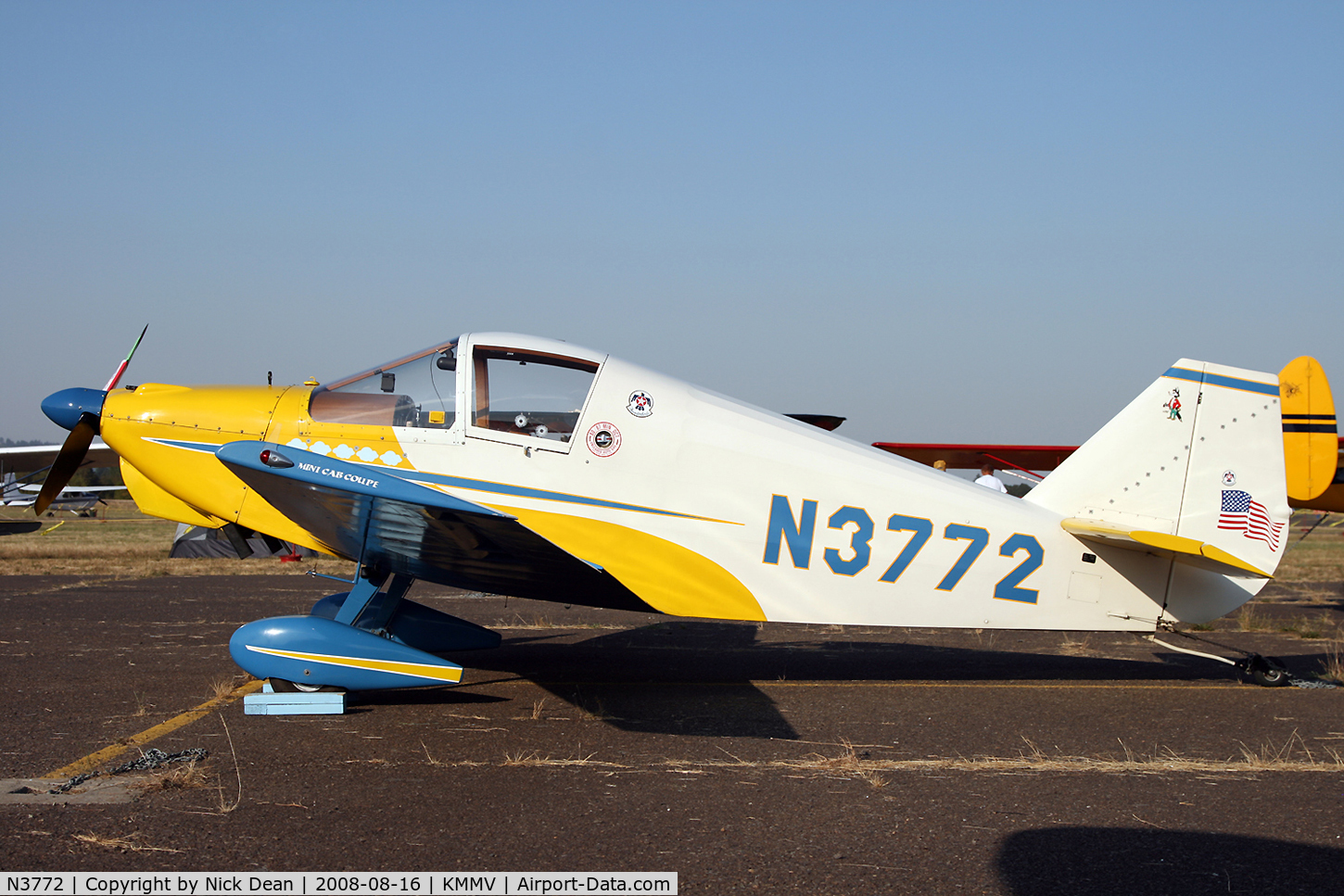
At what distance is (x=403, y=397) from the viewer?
5.76 m

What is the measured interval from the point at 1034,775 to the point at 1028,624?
178 centimetres

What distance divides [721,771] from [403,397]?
3.07 meters

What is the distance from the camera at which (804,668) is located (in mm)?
7512

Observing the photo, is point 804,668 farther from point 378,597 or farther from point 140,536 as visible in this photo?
point 140,536

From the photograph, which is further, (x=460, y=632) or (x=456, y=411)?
(x=460, y=632)

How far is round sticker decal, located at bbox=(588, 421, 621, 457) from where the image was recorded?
5684 mm

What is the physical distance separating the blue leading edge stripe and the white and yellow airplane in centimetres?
2

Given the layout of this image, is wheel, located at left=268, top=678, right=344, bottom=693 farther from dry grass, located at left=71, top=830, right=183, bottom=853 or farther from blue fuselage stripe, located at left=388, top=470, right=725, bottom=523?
dry grass, located at left=71, top=830, right=183, bottom=853

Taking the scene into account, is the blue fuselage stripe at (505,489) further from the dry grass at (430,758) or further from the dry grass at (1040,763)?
the dry grass at (1040,763)

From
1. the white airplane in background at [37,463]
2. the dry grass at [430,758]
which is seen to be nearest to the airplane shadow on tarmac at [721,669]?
the dry grass at [430,758]

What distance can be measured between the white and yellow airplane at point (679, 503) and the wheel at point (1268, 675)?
3.48 ft

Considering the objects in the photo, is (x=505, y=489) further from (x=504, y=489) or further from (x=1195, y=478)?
(x=1195, y=478)

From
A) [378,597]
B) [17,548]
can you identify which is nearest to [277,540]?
[378,597]

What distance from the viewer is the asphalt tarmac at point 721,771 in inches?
128
